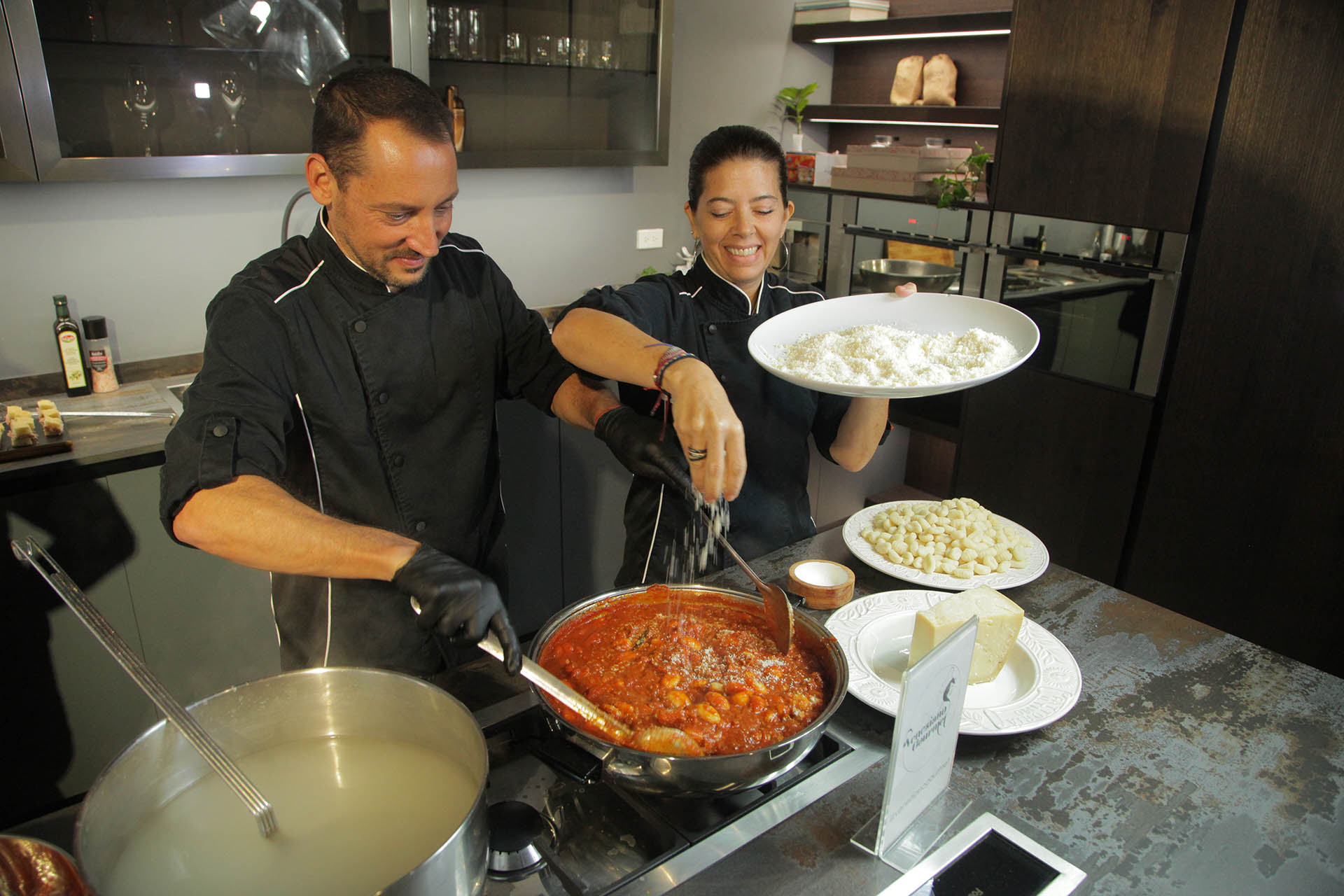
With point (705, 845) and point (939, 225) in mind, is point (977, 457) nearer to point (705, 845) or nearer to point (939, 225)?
point (939, 225)

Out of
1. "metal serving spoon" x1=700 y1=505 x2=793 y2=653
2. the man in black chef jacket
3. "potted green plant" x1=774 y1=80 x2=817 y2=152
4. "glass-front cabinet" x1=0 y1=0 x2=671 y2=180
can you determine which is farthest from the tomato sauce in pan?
"potted green plant" x1=774 y1=80 x2=817 y2=152

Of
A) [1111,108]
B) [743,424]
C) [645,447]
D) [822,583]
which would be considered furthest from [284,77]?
[1111,108]

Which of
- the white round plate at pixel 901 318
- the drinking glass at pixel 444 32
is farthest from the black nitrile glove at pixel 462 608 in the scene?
the drinking glass at pixel 444 32

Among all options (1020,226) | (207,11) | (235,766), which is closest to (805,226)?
(1020,226)

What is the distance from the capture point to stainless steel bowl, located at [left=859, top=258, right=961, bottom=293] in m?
3.74

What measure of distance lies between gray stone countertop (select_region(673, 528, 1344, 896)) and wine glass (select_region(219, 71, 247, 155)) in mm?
2236

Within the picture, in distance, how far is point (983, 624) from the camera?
1.25 m

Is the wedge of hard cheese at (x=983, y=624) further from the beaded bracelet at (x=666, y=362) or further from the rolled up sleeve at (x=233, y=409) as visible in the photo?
the rolled up sleeve at (x=233, y=409)

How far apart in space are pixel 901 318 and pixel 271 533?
4.19ft

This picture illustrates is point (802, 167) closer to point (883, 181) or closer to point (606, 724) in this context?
point (883, 181)

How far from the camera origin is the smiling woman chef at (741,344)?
5.60 ft

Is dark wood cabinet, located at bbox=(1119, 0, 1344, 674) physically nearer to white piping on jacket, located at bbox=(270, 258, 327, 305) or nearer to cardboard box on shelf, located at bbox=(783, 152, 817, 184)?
cardboard box on shelf, located at bbox=(783, 152, 817, 184)

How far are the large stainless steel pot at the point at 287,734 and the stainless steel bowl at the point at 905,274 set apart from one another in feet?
10.1

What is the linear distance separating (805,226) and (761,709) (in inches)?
146
